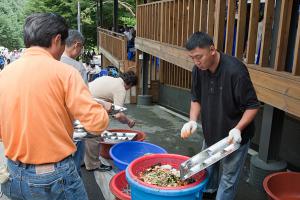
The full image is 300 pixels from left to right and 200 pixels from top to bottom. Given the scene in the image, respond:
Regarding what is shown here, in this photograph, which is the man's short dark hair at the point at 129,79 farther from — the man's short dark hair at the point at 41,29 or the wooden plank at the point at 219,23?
the man's short dark hair at the point at 41,29

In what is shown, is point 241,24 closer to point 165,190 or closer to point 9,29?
point 165,190

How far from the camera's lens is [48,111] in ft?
6.63

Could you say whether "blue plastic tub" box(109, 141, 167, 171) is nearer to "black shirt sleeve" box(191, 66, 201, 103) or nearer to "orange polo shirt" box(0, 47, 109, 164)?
"black shirt sleeve" box(191, 66, 201, 103)

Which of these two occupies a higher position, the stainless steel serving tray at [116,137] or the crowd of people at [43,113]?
the crowd of people at [43,113]

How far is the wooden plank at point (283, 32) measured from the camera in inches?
147

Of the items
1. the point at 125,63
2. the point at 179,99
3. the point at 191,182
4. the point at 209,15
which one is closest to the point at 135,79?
the point at 209,15

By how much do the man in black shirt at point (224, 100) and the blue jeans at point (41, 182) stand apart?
1.37m

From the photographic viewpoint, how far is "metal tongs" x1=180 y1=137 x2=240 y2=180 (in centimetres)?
272

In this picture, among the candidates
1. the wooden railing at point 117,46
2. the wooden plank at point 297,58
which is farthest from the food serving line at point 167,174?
the wooden railing at point 117,46

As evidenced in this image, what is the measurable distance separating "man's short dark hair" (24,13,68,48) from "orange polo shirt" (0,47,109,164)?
0.05 m

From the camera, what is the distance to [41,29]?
81.1 inches

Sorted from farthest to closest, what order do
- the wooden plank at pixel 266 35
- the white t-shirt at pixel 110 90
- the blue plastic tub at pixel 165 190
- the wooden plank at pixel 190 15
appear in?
the wooden plank at pixel 190 15, the white t-shirt at pixel 110 90, the wooden plank at pixel 266 35, the blue plastic tub at pixel 165 190

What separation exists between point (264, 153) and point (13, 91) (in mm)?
4050

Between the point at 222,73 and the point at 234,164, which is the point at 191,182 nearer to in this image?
the point at 234,164
